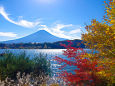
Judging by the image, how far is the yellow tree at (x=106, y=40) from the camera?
5.13m

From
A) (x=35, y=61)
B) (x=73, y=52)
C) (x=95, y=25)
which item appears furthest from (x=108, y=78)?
(x=35, y=61)

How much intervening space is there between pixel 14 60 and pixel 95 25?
7.71 m

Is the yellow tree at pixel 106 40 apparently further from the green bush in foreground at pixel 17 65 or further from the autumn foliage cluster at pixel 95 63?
the green bush in foreground at pixel 17 65

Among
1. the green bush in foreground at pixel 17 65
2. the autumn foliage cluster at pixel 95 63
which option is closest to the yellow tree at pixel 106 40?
the autumn foliage cluster at pixel 95 63

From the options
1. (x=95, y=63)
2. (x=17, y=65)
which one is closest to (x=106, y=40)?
(x=95, y=63)

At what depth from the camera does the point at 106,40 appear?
19.2 ft

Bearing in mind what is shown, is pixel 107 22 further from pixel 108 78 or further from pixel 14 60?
pixel 14 60

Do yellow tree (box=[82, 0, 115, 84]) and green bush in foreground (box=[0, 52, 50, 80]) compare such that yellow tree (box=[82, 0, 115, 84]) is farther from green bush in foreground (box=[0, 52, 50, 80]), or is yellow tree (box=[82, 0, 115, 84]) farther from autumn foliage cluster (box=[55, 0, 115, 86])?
green bush in foreground (box=[0, 52, 50, 80])

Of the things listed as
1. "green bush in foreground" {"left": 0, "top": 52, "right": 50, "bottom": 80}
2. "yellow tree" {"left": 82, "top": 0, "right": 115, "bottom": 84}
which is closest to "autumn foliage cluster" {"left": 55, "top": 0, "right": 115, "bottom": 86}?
"yellow tree" {"left": 82, "top": 0, "right": 115, "bottom": 84}

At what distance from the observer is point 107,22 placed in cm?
696

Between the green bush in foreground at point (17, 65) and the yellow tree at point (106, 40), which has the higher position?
the yellow tree at point (106, 40)

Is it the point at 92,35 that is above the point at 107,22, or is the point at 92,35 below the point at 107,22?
below

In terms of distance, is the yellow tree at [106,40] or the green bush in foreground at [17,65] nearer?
the yellow tree at [106,40]

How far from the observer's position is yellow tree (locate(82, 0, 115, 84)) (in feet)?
16.8
